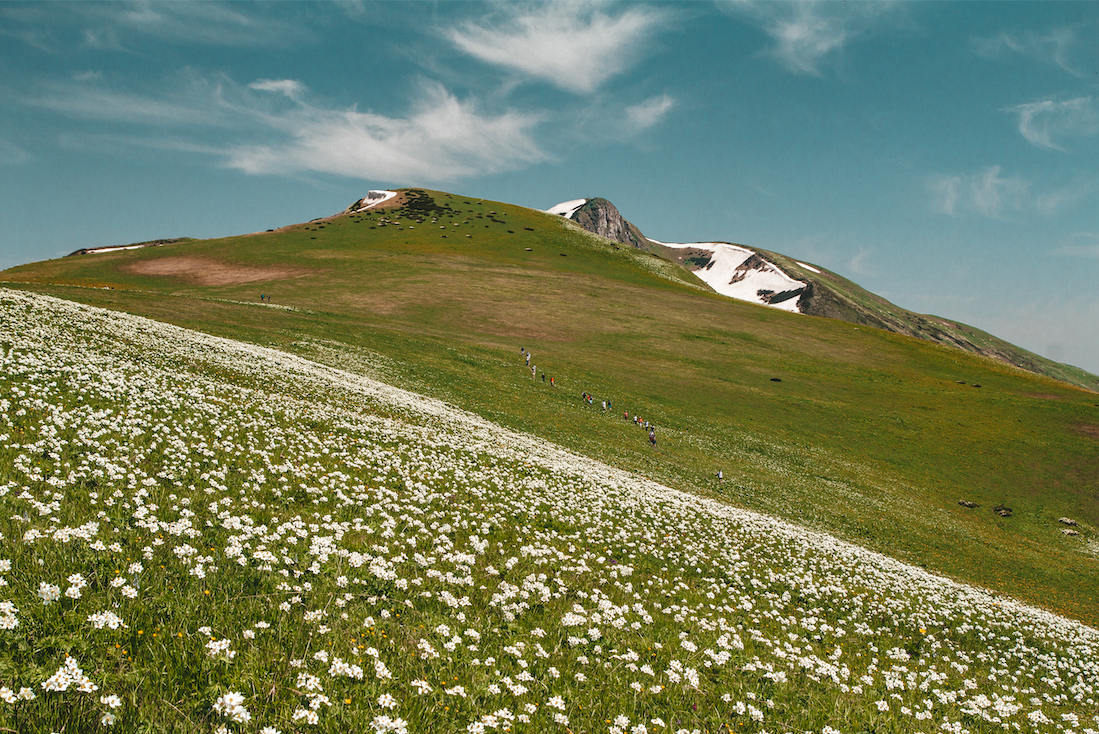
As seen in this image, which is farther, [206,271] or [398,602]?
[206,271]

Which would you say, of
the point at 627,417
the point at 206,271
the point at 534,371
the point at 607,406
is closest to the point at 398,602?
the point at 627,417

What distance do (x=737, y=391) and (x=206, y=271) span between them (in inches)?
3885

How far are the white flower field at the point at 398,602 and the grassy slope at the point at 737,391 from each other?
13.6 metres

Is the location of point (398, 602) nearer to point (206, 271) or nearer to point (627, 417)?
point (627, 417)

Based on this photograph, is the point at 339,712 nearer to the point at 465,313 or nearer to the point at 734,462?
the point at 734,462

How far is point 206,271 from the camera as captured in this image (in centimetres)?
10000

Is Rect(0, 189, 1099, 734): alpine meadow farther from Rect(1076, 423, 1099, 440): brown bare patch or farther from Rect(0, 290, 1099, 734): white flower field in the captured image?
Rect(1076, 423, 1099, 440): brown bare patch

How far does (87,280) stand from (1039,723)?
405 feet

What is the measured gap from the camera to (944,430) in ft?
187

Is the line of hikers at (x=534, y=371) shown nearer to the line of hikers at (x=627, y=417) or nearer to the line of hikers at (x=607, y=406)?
the line of hikers at (x=607, y=406)

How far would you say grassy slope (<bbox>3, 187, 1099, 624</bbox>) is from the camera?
3656 cm

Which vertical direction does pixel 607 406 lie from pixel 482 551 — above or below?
above

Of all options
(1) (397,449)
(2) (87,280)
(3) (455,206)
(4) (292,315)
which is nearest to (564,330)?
(4) (292,315)

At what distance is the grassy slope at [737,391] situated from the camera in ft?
120
